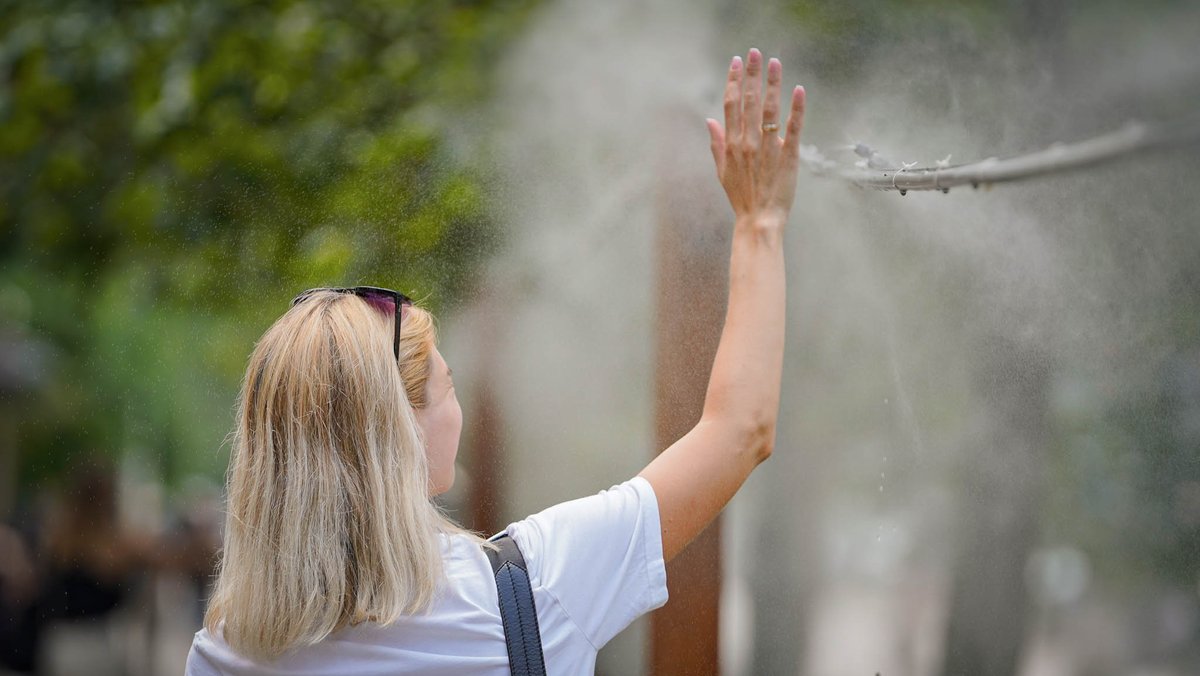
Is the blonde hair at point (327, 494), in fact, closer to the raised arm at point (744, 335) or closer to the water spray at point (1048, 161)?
the raised arm at point (744, 335)

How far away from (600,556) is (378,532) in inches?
9.4

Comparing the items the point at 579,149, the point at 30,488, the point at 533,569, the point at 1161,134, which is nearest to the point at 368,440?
the point at 533,569

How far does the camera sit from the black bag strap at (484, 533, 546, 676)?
3.77ft

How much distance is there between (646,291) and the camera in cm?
221

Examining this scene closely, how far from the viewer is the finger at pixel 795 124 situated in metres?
1.36

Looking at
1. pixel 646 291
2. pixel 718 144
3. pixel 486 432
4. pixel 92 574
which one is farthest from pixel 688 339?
pixel 92 574

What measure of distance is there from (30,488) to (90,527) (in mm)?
191

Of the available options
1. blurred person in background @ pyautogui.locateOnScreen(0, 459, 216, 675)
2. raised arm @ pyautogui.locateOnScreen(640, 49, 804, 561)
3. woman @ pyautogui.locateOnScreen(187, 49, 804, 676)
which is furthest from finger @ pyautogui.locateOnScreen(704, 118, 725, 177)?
blurred person in background @ pyautogui.locateOnScreen(0, 459, 216, 675)

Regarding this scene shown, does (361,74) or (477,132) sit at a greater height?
(361,74)

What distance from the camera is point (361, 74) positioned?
8.57ft

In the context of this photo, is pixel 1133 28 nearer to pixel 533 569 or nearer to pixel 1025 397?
pixel 1025 397

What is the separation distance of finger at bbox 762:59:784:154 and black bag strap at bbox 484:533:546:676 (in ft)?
1.99

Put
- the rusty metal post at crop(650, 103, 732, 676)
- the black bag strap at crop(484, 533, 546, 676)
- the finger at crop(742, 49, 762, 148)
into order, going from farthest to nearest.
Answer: the rusty metal post at crop(650, 103, 732, 676), the finger at crop(742, 49, 762, 148), the black bag strap at crop(484, 533, 546, 676)

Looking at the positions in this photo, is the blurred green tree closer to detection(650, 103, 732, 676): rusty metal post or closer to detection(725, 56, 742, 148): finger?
detection(650, 103, 732, 676): rusty metal post
